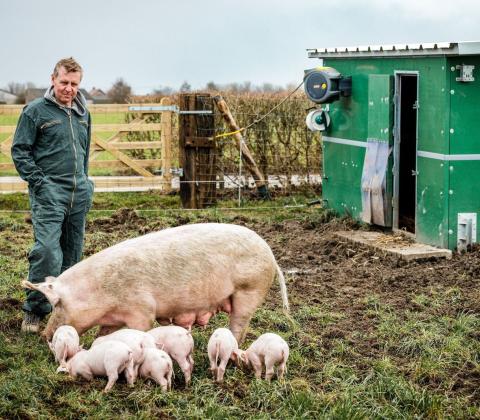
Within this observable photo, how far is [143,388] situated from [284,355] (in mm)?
980

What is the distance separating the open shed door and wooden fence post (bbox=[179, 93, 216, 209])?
372 centimetres

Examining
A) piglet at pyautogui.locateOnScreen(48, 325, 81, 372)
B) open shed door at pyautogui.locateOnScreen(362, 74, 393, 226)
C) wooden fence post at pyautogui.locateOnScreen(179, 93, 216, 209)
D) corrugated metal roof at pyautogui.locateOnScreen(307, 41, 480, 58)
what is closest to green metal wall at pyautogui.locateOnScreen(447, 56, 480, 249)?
corrugated metal roof at pyautogui.locateOnScreen(307, 41, 480, 58)

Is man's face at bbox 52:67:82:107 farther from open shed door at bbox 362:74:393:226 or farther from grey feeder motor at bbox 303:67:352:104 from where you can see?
grey feeder motor at bbox 303:67:352:104

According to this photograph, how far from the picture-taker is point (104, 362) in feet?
19.7

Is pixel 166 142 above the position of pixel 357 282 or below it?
above

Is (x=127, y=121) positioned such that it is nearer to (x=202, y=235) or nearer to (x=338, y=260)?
(x=338, y=260)

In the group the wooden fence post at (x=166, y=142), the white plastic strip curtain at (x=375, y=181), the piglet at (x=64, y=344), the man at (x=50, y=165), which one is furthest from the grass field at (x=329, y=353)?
the wooden fence post at (x=166, y=142)

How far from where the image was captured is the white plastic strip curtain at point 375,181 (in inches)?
480

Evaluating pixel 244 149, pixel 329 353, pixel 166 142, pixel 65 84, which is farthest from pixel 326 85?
pixel 329 353

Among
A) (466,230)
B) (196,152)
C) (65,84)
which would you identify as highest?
(65,84)

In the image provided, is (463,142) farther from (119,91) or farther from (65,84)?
(119,91)

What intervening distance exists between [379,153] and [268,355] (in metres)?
6.45

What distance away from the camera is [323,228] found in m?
13.1

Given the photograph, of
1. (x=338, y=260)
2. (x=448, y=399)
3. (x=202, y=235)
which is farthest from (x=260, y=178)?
(x=448, y=399)
